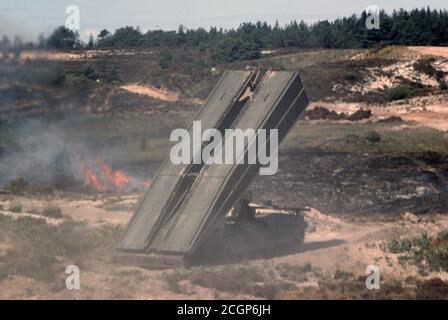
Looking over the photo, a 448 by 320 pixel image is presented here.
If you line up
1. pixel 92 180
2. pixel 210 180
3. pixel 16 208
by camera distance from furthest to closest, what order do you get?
pixel 92 180, pixel 16 208, pixel 210 180

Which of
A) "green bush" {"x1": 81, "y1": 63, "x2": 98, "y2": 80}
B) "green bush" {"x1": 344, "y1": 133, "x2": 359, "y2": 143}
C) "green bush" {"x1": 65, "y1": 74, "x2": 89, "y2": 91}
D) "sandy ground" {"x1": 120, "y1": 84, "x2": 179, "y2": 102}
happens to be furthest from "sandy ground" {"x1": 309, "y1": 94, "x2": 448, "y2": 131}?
"green bush" {"x1": 81, "y1": 63, "x2": 98, "y2": 80}

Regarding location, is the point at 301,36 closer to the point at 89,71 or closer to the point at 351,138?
the point at 89,71

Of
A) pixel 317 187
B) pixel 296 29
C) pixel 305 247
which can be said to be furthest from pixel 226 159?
pixel 296 29

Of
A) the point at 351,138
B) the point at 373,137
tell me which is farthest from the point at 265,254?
the point at 351,138

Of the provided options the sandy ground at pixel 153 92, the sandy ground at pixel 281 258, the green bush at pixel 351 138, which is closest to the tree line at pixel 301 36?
the sandy ground at pixel 153 92

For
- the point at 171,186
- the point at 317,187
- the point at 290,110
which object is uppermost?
the point at 290,110

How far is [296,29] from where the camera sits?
144m

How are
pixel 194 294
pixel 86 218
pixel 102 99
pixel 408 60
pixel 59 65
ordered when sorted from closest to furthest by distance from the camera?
pixel 194 294, pixel 86 218, pixel 59 65, pixel 102 99, pixel 408 60

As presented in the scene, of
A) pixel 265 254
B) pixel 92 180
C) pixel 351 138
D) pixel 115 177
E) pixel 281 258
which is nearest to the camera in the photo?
pixel 281 258

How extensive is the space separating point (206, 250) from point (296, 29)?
116m

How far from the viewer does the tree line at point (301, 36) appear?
114438 millimetres

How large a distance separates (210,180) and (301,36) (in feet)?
Answer: 353

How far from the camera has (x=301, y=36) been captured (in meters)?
137
